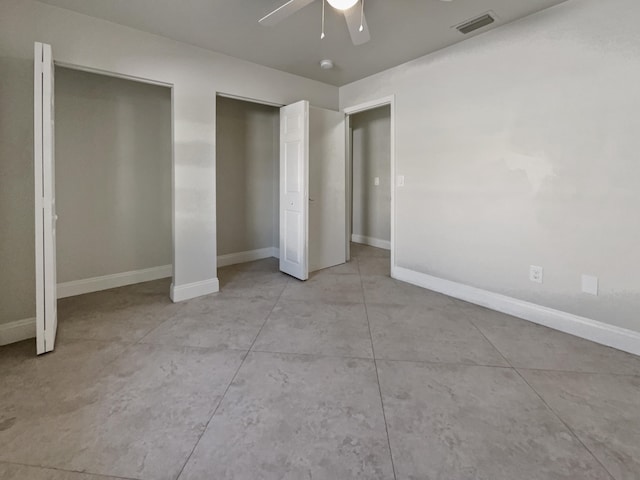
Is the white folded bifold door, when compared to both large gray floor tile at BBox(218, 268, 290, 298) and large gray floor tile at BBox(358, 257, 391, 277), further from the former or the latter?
large gray floor tile at BBox(358, 257, 391, 277)

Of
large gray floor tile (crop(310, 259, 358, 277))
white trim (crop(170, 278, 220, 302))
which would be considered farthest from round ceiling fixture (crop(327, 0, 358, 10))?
large gray floor tile (crop(310, 259, 358, 277))

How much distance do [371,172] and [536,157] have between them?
348 cm

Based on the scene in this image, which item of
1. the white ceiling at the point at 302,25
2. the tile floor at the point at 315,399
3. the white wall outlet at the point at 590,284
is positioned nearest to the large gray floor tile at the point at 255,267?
the tile floor at the point at 315,399

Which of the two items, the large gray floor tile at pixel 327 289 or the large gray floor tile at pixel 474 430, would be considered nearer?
the large gray floor tile at pixel 474 430

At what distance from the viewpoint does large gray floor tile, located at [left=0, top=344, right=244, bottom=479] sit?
1.28 metres

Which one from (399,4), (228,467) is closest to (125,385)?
(228,467)

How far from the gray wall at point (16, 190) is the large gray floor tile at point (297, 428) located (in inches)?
73.3

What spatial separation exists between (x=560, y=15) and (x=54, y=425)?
13.3ft

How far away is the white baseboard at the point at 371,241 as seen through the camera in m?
5.66

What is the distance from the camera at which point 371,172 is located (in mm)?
5879

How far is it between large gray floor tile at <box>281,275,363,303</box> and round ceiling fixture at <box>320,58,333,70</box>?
7.95 feet

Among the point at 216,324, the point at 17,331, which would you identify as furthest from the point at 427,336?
the point at 17,331

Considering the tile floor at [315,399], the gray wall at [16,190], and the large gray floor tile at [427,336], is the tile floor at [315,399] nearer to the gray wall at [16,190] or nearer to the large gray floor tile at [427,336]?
the large gray floor tile at [427,336]

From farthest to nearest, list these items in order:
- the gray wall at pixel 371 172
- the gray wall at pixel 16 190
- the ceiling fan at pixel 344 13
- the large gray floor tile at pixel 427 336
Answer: the gray wall at pixel 371 172 → the gray wall at pixel 16 190 → the large gray floor tile at pixel 427 336 → the ceiling fan at pixel 344 13
